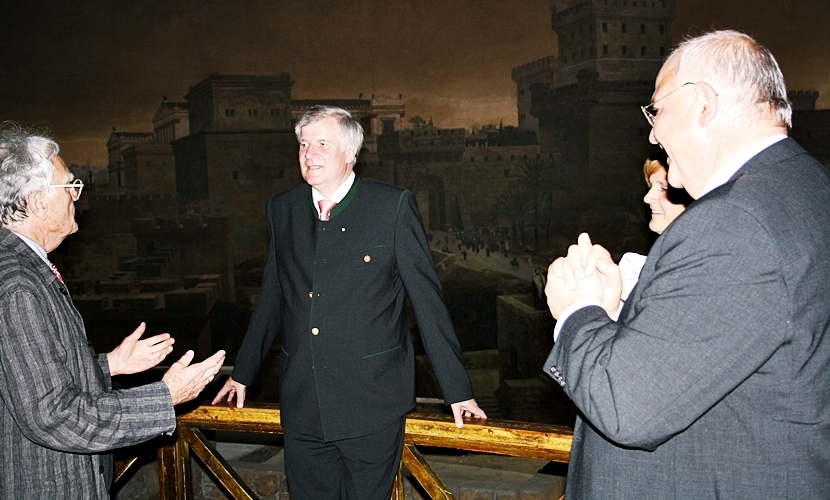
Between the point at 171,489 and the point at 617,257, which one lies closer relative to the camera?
the point at 171,489

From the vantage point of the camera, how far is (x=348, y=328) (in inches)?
92.0

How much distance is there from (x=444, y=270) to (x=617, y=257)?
3.45m

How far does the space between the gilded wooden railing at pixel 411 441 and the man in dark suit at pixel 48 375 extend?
0.42 meters

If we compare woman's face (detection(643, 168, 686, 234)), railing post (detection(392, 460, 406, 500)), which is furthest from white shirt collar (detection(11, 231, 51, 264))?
woman's face (detection(643, 168, 686, 234))

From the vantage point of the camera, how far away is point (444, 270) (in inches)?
569

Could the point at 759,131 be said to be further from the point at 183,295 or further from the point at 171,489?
the point at 183,295

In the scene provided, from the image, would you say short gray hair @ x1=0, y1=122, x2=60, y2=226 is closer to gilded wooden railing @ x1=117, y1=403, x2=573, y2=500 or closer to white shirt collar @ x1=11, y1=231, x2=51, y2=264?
white shirt collar @ x1=11, y1=231, x2=51, y2=264

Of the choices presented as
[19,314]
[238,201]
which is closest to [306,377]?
[19,314]

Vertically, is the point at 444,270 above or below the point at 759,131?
below

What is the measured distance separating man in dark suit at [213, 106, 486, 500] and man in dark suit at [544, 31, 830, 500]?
107cm

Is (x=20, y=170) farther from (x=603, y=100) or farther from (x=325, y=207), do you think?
(x=603, y=100)

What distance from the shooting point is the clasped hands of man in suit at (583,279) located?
1.32 meters

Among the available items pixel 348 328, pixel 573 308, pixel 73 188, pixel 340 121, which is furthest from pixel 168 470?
pixel 573 308

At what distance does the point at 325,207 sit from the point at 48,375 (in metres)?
1.14
